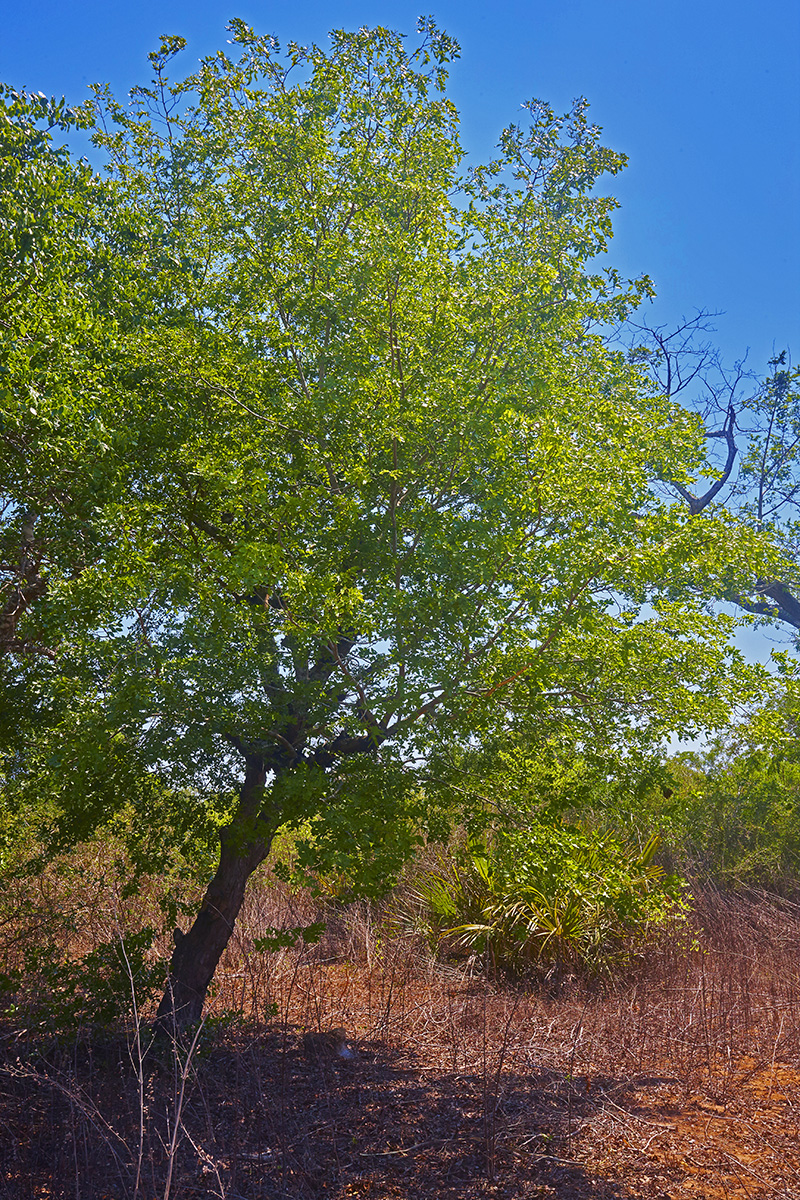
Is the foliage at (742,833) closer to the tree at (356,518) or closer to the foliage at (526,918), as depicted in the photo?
the foliage at (526,918)

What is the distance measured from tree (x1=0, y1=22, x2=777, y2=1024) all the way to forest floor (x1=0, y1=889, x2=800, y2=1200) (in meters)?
0.95

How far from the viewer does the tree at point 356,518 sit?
6.42 metres

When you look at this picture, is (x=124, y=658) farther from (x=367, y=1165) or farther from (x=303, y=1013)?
(x=303, y=1013)

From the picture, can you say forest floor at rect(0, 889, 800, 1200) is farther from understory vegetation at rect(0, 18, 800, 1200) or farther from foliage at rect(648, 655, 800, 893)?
foliage at rect(648, 655, 800, 893)

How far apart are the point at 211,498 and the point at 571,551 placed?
3237 mm

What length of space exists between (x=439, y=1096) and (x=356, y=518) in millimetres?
4886

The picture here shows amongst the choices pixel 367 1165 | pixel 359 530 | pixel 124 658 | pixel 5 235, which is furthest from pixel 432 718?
pixel 5 235

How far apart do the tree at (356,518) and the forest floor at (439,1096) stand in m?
0.95

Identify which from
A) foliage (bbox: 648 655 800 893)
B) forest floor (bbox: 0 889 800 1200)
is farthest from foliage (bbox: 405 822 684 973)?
foliage (bbox: 648 655 800 893)

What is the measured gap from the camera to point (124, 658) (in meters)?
6.72

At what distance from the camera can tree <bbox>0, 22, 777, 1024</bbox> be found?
642 cm

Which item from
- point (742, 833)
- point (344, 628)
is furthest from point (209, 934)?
point (742, 833)

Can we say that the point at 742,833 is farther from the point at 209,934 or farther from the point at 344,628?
the point at 344,628

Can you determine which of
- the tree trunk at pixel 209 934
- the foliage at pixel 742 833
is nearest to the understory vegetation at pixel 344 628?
the tree trunk at pixel 209 934
